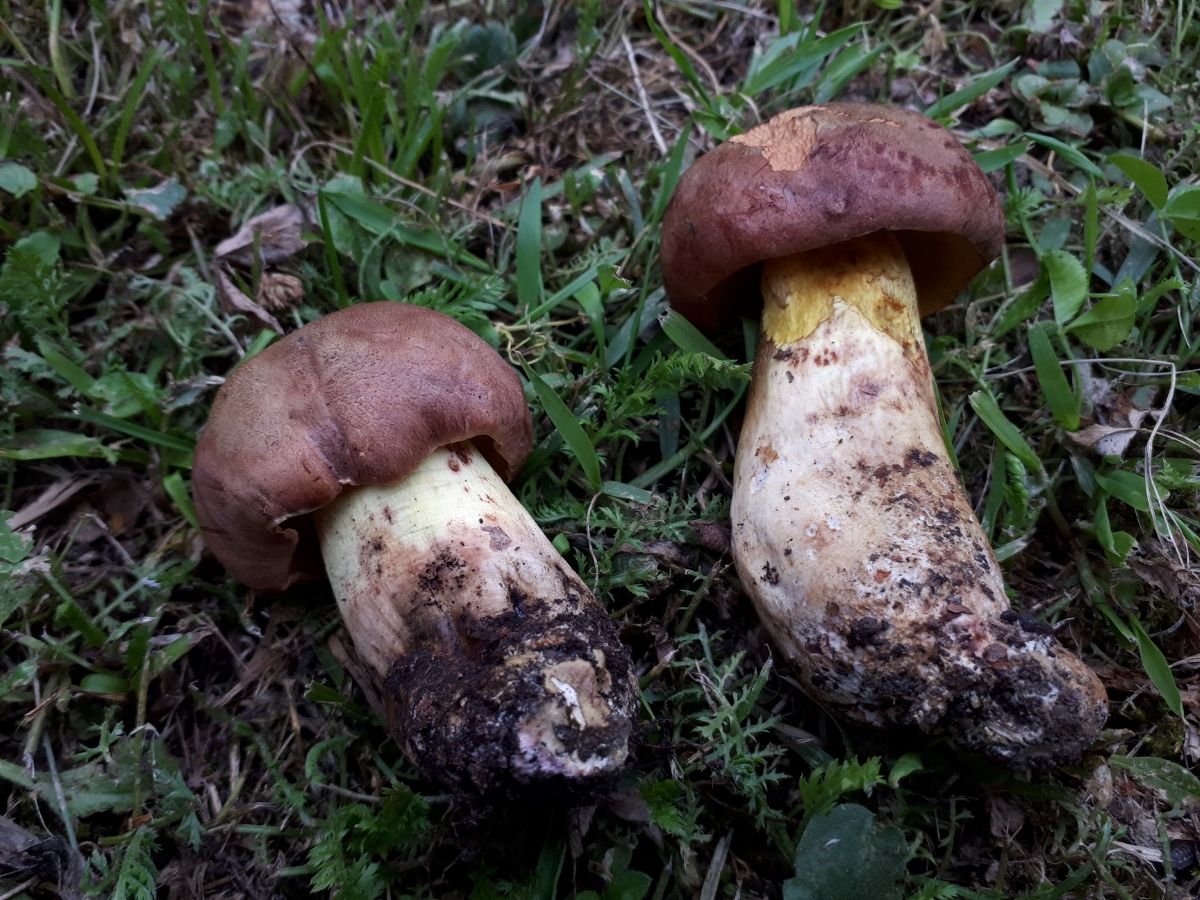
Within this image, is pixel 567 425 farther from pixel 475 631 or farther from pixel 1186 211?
pixel 1186 211

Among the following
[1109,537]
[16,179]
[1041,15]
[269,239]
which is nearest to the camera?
[1109,537]

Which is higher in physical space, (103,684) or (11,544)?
(11,544)

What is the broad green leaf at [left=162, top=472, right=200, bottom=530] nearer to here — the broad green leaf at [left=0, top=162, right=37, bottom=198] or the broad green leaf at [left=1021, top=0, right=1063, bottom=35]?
the broad green leaf at [left=0, top=162, right=37, bottom=198]

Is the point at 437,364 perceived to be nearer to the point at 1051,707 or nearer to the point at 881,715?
the point at 881,715

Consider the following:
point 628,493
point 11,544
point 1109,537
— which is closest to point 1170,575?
point 1109,537

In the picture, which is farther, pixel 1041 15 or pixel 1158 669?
pixel 1041 15

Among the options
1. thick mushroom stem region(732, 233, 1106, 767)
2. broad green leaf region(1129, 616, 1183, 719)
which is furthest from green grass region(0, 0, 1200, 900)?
thick mushroom stem region(732, 233, 1106, 767)

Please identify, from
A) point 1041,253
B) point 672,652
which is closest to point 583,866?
point 672,652
